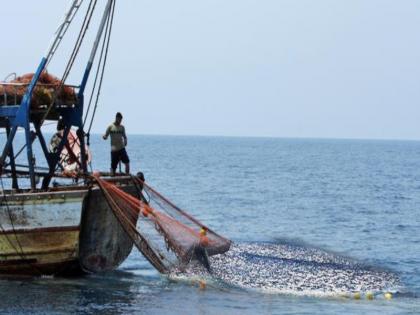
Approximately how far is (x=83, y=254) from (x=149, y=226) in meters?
1.62

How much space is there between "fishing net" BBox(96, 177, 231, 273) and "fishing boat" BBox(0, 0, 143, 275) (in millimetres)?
279

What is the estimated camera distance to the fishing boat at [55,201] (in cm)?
2114

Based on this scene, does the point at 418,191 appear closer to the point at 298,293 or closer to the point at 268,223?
the point at 268,223

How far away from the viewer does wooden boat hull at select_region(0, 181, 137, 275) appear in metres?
21.1

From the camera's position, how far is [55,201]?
21.0 meters

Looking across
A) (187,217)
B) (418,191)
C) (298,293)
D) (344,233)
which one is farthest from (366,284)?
(418,191)

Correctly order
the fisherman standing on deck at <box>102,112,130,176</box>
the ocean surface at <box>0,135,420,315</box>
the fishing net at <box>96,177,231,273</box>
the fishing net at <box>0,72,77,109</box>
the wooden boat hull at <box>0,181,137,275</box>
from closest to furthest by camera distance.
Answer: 1. the ocean surface at <box>0,135,420,315</box>
2. the wooden boat hull at <box>0,181,137,275</box>
3. the fishing net at <box>96,177,231,273</box>
4. the fishing net at <box>0,72,77,109</box>
5. the fisherman standing on deck at <box>102,112,130,176</box>

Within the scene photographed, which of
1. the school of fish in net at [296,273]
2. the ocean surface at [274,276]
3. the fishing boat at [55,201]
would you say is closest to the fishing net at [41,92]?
the fishing boat at [55,201]

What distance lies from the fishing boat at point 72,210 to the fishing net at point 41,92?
23mm

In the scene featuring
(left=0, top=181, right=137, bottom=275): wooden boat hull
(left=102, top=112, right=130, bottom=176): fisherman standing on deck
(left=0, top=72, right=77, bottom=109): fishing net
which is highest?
(left=0, top=72, right=77, bottom=109): fishing net

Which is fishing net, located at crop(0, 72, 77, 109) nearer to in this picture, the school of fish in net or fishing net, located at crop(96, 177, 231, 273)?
fishing net, located at crop(96, 177, 231, 273)

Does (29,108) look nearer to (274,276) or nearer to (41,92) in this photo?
(41,92)

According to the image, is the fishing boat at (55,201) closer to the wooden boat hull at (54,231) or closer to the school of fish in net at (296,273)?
the wooden boat hull at (54,231)

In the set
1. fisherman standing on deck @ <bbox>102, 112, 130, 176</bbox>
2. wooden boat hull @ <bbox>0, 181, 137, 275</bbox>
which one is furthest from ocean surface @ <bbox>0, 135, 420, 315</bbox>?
fisherman standing on deck @ <bbox>102, 112, 130, 176</bbox>
